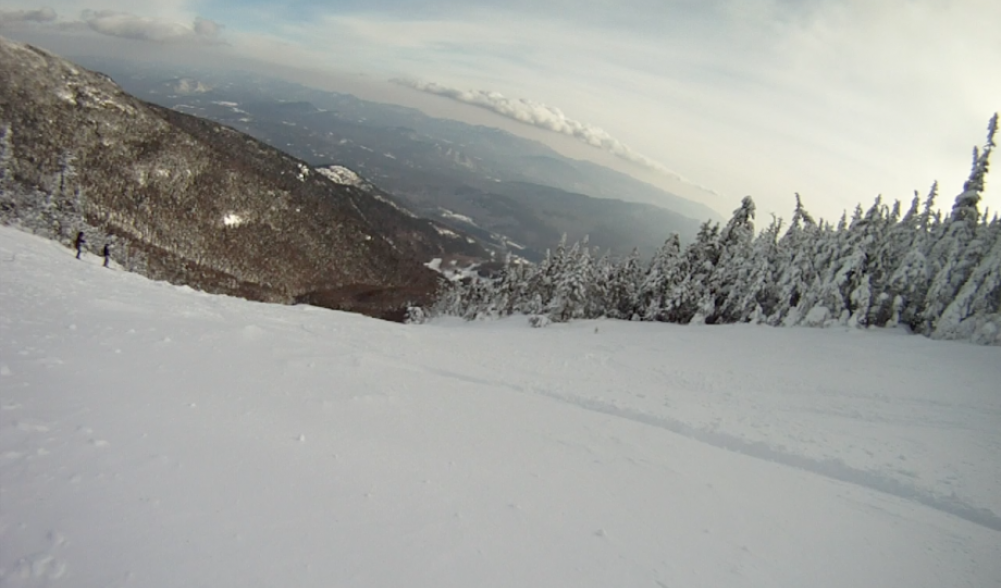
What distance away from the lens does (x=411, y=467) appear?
26.5 ft

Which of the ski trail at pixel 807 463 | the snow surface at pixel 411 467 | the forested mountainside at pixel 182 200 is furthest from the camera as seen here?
the forested mountainside at pixel 182 200

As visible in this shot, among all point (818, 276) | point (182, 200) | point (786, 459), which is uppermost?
point (818, 276)

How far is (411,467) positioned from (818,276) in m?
38.2

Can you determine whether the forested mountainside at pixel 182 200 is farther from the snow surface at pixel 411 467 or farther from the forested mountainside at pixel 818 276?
the snow surface at pixel 411 467

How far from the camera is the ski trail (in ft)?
34.3

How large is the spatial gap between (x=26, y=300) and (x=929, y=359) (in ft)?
125

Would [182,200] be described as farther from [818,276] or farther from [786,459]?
[786,459]

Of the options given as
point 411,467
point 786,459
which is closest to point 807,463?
point 786,459

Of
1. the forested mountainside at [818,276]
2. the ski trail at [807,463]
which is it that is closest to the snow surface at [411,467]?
the ski trail at [807,463]

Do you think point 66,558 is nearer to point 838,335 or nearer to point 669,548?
point 669,548

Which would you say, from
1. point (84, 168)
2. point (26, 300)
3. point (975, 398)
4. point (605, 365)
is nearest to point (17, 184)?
point (84, 168)

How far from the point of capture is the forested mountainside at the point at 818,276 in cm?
2836

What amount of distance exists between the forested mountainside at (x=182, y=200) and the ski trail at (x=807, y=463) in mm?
86651

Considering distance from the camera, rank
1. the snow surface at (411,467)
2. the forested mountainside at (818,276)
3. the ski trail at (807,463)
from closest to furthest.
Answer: the snow surface at (411,467) < the ski trail at (807,463) < the forested mountainside at (818,276)
